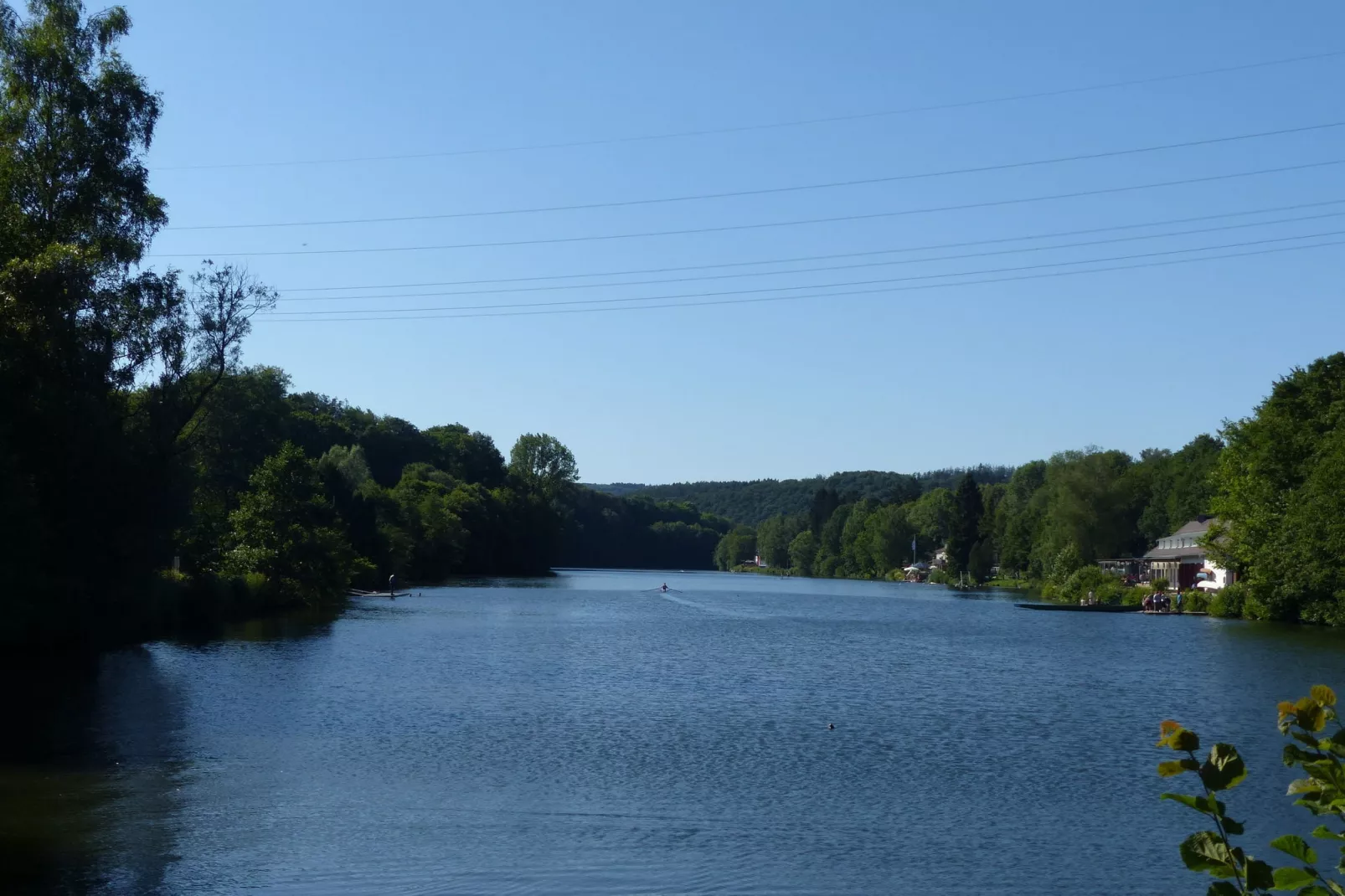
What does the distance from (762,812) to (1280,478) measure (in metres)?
57.1

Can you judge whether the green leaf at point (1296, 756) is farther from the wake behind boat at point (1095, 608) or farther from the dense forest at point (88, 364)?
the wake behind boat at point (1095, 608)

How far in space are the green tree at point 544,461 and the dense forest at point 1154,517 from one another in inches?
1763

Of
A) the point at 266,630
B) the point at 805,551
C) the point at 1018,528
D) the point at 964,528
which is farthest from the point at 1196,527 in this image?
the point at 805,551

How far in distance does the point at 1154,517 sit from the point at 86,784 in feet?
363

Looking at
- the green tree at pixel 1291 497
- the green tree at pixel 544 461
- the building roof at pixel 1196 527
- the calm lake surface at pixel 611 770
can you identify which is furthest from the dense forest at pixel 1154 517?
the green tree at pixel 544 461

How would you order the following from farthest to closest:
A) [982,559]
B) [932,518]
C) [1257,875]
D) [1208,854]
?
[932,518] → [982,559] → [1208,854] → [1257,875]

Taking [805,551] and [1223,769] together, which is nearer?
[1223,769]

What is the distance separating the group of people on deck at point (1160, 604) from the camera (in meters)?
76.3

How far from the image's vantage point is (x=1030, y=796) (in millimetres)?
19672

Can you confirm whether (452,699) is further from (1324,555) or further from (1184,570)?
(1184,570)

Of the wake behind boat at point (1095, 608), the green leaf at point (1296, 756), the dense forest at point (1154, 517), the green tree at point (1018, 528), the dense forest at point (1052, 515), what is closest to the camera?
the green leaf at point (1296, 756)

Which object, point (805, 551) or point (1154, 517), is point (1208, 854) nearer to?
point (1154, 517)

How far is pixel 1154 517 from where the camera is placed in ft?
375

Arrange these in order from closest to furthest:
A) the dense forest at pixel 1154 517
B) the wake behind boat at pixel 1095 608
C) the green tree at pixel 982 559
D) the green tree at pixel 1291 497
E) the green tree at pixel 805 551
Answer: the green tree at pixel 1291 497
the dense forest at pixel 1154 517
the wake behind boat at pixel 1095 608
the green tree at pixel 982 559
the green tree at pixel 805 551
